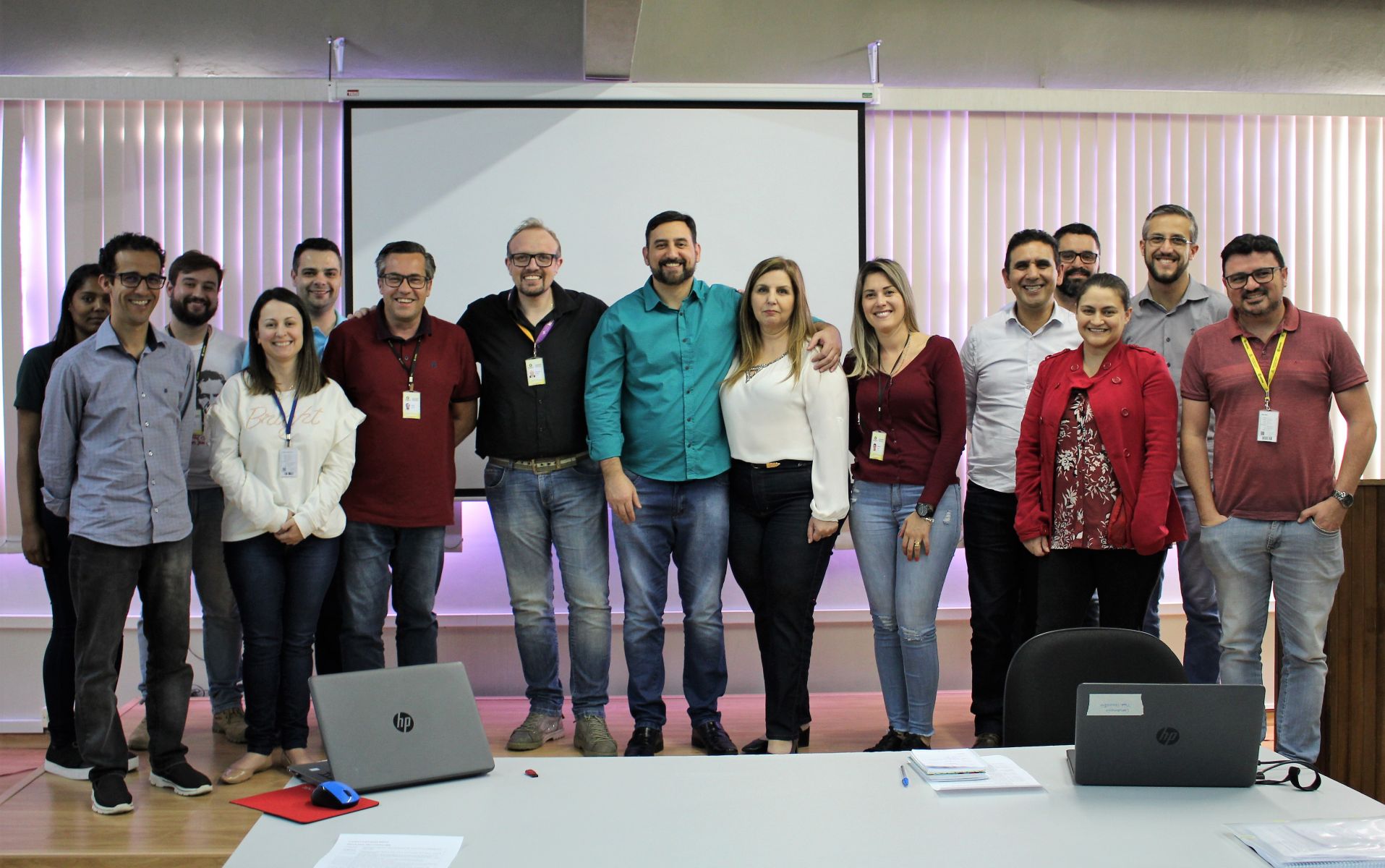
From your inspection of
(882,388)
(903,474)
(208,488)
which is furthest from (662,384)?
(208,488)

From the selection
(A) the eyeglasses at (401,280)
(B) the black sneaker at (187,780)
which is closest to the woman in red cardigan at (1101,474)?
(A) the eyeglasses at (401,280)

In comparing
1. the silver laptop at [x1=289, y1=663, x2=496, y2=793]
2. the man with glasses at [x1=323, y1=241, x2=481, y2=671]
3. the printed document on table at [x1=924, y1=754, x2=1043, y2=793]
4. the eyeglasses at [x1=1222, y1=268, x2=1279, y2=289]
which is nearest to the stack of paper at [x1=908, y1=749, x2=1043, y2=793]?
the printed document on table at [x1=924, y1=754, x2=1043, y2=793]

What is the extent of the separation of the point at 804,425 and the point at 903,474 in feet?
1.15

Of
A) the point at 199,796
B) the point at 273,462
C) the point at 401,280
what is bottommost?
the point at 199,796

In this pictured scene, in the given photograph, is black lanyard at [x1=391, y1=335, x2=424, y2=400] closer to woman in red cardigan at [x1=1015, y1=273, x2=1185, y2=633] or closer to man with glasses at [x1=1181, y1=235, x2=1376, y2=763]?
woman in red cardigan at [x1=1015, y1=273, x2=1185, y2=633]

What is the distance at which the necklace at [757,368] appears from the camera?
130 inches

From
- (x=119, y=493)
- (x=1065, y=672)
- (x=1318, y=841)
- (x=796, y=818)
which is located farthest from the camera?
(x=119, y=493)

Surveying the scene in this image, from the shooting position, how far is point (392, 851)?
4.74 feet

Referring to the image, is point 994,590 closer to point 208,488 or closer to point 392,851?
point 392,851

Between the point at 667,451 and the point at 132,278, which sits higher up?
the point at 132,278

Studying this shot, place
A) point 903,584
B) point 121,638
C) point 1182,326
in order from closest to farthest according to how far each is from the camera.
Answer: point 121,638
point 903,584
point 1182,326

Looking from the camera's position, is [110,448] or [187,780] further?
[187,780]

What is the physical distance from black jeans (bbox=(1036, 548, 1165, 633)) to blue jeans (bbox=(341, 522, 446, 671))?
1943 millimetres

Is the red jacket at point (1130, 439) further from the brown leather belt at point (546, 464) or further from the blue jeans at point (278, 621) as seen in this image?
the blue jeans at point (278, 621)
